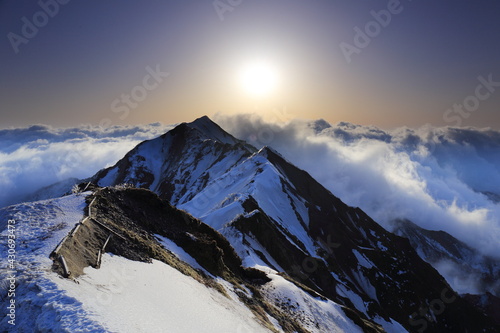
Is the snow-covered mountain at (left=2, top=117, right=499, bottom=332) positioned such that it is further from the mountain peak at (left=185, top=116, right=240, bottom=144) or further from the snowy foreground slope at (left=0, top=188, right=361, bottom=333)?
the mountain peak at (left=185, top=116, right=240, bottom=144)

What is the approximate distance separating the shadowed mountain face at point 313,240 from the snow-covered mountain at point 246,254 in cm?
40

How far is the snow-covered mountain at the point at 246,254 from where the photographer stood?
16.9m

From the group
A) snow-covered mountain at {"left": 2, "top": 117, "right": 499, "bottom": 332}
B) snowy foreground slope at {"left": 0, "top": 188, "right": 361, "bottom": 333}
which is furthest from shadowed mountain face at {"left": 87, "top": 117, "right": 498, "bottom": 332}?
snowy foreground slope at {"left": 0, "top": 188, "right": 361, "bottom": 333}

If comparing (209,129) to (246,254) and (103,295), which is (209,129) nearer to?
(246,254)

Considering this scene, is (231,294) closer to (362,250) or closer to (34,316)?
(34,316)

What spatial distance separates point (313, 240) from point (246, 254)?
38007 mm

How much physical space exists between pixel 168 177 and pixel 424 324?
391 feet

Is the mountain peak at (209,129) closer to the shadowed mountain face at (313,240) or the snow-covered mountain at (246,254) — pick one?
the snow-covered mountain at (246,254)

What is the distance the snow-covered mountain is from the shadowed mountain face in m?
0.40

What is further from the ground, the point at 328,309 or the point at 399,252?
the point at 399,252

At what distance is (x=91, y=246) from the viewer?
690 inches

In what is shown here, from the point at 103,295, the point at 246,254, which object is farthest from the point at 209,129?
the point at 103,295

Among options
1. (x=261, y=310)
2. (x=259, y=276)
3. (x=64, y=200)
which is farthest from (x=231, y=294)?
(x=64, y=200)

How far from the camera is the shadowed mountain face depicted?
59.4 m
